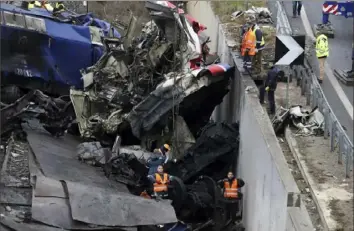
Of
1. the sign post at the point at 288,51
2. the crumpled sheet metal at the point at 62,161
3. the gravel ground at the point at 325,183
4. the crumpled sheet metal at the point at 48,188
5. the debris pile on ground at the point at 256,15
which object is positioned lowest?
Answer: the crumpled sheet metal at the point at 62,161

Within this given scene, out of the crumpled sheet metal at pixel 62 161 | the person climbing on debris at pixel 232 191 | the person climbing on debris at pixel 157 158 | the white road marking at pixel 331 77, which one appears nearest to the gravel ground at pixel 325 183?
the white road marking at pixel 331 77

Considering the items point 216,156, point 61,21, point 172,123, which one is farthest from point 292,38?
point 61,21

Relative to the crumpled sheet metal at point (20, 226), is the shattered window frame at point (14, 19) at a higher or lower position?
higher

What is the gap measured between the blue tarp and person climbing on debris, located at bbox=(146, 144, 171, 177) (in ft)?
11.3

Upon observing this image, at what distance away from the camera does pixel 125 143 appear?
14.7 m

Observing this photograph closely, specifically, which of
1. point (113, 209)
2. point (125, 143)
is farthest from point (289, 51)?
point (125, 143)

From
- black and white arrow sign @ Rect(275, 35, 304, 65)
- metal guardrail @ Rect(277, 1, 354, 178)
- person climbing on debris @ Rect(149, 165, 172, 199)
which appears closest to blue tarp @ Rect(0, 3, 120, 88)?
metal guardrail @ Rect(277, 1, 354, 178)

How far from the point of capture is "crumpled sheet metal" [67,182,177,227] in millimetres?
8742

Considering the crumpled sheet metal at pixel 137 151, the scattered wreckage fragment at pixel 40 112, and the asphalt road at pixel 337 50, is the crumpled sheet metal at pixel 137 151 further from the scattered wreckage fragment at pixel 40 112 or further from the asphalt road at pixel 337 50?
the asphalt road at pixel 337 50

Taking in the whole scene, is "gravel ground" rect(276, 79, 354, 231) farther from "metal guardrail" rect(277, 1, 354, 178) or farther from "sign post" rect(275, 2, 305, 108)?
"sign post" rect(275, 2, 305, 108)

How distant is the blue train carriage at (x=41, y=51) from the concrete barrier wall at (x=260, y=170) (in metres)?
3.51

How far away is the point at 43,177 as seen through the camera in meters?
9.73

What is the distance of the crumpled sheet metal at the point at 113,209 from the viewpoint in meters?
8.74

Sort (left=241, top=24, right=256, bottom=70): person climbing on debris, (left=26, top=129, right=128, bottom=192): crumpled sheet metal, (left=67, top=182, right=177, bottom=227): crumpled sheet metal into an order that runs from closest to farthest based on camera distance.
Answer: (left=67, top=182, right=177, bottom=227): crumpled sheet metal, (left=26, top=129, right=128, bottom=192): crumpled sheet metal, (left=241, top=24, right=256, bottom=70): person climbing on debris
